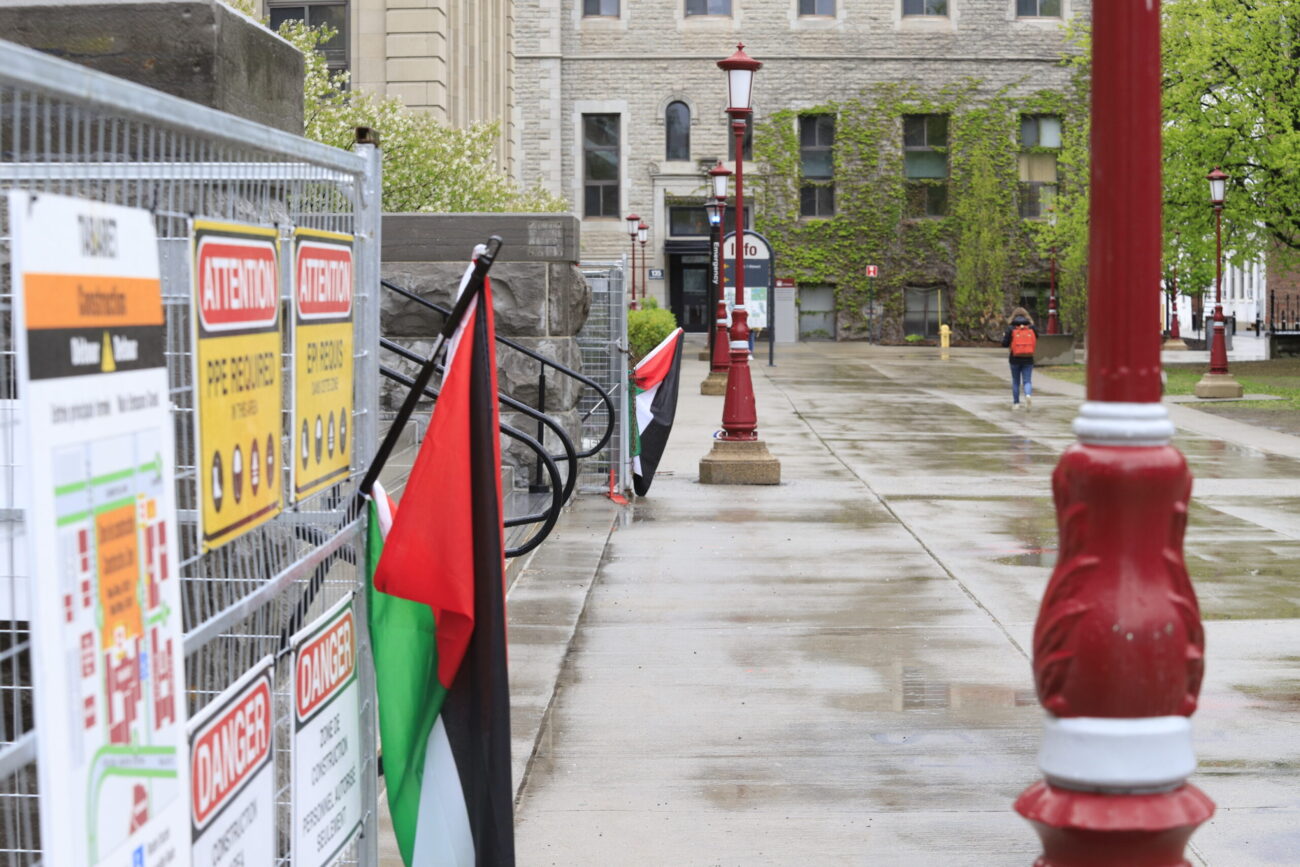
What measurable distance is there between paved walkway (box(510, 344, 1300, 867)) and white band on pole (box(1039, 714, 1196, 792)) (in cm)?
234

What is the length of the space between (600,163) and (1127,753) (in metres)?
52.8

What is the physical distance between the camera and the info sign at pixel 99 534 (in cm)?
215

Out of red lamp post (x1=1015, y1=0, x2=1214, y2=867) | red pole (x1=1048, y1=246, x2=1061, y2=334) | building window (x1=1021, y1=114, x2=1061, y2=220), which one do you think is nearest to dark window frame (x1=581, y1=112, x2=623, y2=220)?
building window (x1=1021, y1=114, x2=1061, y2=220)

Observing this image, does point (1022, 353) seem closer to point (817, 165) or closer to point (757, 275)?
point (757, 275)

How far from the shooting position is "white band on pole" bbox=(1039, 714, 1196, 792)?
307 cm

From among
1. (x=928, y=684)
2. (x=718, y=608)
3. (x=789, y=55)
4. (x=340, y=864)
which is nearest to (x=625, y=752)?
(x=928, y=684)

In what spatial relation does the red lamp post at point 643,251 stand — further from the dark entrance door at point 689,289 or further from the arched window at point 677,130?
the arched window at point 677,130

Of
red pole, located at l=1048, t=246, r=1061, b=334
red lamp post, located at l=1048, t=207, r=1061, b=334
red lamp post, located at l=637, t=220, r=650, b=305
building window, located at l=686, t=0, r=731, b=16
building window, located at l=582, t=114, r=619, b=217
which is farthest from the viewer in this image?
building window, located at l=582, t=114, r=619, b=217

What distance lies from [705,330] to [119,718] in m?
55.4

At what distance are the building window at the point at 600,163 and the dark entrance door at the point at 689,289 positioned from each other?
9.31 feet

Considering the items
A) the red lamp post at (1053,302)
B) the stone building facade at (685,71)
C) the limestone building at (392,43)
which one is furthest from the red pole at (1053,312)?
the limestone building at (392,43)

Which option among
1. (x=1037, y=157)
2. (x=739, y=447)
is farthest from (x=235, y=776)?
(x=1037, y=157)

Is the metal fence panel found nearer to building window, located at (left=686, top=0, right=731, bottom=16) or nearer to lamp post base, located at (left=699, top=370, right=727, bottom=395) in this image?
lamp post base, located at (left=699, top=370, right=727, bottom=395)

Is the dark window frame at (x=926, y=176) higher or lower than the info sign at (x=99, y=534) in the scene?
higher
